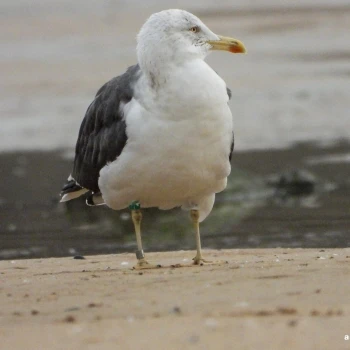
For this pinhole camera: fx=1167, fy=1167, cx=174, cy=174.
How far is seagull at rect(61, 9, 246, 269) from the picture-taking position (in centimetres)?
804

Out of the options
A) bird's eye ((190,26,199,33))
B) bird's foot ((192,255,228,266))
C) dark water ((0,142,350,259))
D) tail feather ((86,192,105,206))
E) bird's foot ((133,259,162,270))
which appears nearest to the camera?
bird's eye ((190,26,199,33))

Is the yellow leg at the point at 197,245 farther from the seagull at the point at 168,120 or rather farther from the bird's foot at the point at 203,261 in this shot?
Result: the seagull at the point at 168,120

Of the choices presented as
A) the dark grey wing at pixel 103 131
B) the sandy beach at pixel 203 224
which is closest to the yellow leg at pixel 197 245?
the sandy beach at pixel 203 224

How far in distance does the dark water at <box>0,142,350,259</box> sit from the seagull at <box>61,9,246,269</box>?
2764 millimetres

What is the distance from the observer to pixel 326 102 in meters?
20.9

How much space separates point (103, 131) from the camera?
885 cm

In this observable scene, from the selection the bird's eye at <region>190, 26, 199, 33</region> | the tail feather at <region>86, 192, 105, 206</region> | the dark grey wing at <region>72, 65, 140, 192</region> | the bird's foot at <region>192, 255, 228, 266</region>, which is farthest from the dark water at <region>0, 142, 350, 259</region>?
the bird's eye at <region>190, 26, 199, 33</region>

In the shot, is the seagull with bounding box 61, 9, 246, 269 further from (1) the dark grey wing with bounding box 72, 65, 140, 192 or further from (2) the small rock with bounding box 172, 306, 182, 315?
(2) the small rock with bounding box 172, 306, 182, 315

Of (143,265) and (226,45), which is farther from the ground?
(226,45)

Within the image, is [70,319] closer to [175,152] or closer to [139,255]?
[175,152]

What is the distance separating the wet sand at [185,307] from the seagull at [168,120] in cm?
62

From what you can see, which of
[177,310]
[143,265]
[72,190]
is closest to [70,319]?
[177,310]

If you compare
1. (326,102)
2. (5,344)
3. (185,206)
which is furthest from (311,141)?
(5,344)

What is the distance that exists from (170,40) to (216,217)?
16.7ft
